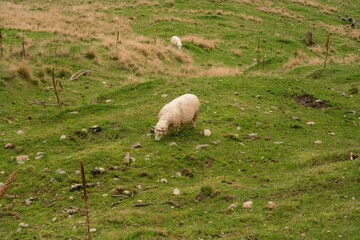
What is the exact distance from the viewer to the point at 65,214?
26.7 ft

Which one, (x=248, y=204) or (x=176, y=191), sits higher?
(x=248, y=204)

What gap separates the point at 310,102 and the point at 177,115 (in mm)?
6521

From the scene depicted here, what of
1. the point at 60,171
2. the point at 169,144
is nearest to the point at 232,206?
the point at 169,144

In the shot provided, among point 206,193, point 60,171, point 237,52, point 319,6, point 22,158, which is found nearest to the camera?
point 206,193

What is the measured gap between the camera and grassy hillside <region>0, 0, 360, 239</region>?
25.3ft

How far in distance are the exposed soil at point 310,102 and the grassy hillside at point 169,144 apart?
2.3 inches

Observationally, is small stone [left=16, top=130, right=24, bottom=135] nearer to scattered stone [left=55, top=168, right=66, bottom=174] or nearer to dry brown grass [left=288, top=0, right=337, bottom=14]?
scattered stone [left=55, top=168, right=66, bottom=174]

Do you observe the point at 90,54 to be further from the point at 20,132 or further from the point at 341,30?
the point at 341,30

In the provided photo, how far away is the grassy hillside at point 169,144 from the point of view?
772cm

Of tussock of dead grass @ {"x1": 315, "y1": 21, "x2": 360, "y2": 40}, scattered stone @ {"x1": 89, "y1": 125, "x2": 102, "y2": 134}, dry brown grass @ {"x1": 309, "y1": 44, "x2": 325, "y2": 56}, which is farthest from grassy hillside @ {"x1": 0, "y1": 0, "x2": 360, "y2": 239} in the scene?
tussock of dead grass @ {"x1": 315, "y1": 21, "x2": 360, "y2": 40}

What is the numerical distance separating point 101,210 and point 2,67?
394 inches

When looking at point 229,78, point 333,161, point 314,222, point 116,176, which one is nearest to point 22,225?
point 116,176

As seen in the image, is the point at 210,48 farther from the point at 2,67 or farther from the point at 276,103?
the point at 2,67

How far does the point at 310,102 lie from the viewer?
15711 mm
